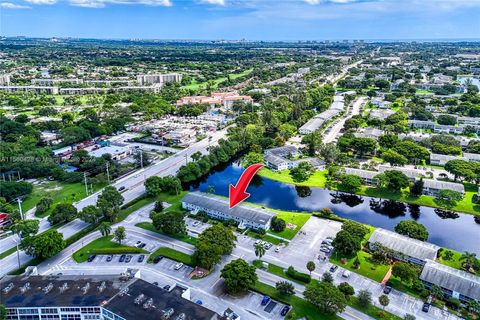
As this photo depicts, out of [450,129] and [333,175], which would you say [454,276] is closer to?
[333,175]

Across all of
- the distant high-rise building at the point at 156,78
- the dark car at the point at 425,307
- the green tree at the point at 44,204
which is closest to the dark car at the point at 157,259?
the green tree at the point at 44,204

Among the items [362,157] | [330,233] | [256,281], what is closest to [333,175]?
[362,157]

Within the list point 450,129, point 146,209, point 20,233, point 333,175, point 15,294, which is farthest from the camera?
point 450,129

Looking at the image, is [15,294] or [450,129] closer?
[15,294]

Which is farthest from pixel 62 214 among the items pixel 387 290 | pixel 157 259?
pixel 387 290

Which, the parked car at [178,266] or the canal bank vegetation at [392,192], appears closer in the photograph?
the parked car at [178,266]

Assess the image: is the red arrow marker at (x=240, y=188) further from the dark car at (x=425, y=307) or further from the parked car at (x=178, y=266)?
the dark car at (x=425, y=307)

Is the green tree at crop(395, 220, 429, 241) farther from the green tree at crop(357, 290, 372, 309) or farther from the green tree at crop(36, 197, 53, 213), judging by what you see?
the green tree at crop(36, 197, 53, 213)
